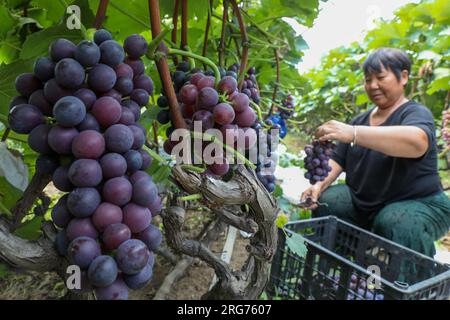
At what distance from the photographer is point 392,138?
1871 millimetres

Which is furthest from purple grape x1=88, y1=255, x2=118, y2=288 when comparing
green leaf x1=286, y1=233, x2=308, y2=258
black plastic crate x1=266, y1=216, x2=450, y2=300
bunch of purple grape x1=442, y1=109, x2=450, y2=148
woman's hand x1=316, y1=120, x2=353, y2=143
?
bunch of purple grape x1=442, y1=109, x2=450, y2=148

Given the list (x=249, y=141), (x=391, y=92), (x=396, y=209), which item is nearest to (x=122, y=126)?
(x=249, y=141)

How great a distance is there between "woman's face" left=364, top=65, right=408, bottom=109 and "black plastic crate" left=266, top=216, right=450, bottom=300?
2.73 feet

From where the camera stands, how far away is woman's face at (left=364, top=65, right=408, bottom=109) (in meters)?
2.08

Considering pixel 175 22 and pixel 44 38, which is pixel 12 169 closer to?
pixel 44 38

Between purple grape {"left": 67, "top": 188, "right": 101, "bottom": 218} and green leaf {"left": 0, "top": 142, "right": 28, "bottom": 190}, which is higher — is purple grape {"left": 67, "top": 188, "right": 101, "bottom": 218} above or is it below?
above

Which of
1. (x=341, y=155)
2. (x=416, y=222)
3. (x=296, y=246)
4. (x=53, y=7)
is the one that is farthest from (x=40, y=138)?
(x=341, y=155)

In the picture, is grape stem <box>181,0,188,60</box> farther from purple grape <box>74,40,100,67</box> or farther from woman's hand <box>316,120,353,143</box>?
woman's hand <box>316,120,353,143</box>

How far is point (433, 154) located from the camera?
2049 mm

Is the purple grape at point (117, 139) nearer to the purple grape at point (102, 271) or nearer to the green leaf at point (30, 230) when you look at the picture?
the purple grape at point (102, 271)

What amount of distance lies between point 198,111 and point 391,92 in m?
1.96
